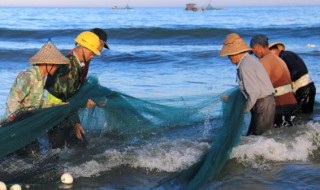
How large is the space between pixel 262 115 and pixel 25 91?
2.80 meters

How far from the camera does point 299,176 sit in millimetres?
5820

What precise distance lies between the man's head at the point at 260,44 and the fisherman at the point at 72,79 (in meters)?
2.05

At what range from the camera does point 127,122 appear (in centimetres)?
670

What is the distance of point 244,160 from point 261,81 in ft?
3.36

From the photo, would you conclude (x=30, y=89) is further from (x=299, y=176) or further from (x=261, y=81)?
(x=299, y=176)

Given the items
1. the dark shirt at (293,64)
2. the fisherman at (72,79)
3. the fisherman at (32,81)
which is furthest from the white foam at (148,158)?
the dark shirt at (293,64)

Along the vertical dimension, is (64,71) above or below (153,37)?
above

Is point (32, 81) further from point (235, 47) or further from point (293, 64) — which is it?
point (293, 64)

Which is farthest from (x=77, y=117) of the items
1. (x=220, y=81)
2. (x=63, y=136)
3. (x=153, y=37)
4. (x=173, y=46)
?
(x=153, y=37)

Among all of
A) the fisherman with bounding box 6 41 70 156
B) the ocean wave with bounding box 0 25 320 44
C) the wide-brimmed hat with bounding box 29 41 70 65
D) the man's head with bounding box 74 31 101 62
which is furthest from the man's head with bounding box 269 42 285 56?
the ocean wave with bounding box 0 25 320 44

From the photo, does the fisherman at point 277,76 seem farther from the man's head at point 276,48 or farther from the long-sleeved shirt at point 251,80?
the man's head at point 276,48

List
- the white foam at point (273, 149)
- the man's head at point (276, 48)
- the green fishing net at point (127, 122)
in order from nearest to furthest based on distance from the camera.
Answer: the green fishing net at point (127, 122) → the white foam at point (273, 149) → the man's head at point (276, 48)

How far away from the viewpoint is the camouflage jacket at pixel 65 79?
5.93 meters

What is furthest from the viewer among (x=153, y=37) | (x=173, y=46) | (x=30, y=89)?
(x=153, y=37)
